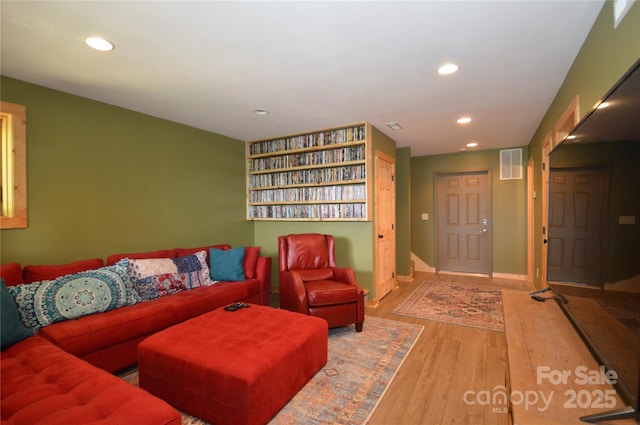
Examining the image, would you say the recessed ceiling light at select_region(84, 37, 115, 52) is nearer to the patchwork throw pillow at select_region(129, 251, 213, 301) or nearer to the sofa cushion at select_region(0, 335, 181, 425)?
the patchwork throw pillow at select_region(129, 251, 213, 301)

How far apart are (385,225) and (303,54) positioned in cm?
273

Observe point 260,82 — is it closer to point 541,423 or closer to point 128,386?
point 128,386

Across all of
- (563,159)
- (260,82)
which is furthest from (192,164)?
(563,159)

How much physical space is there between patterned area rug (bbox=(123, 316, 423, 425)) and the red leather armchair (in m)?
0.24

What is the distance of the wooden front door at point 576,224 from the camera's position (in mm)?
1212

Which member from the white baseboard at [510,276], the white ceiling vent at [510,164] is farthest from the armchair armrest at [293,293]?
the white ceiling vent at [510,164]

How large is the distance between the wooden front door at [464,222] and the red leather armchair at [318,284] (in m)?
3.11

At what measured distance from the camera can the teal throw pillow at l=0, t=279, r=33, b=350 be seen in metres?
1.77

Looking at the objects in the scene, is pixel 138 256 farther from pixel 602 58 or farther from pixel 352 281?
pixel 602 58

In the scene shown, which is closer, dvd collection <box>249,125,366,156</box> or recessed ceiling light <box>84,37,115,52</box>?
recessed ceiling light <box>84,37,115,52</box>

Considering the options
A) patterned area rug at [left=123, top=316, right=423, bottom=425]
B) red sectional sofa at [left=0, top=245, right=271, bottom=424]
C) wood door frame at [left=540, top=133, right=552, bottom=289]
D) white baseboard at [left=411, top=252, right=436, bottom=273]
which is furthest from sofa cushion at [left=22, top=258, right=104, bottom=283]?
white baseboard at [left=411, top=252, right=436, bottom=273]

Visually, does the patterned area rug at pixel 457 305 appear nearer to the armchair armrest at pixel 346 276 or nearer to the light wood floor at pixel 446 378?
the light wood floor at pixel 446 378

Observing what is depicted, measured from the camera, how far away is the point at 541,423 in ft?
3.13

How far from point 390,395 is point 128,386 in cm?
156
